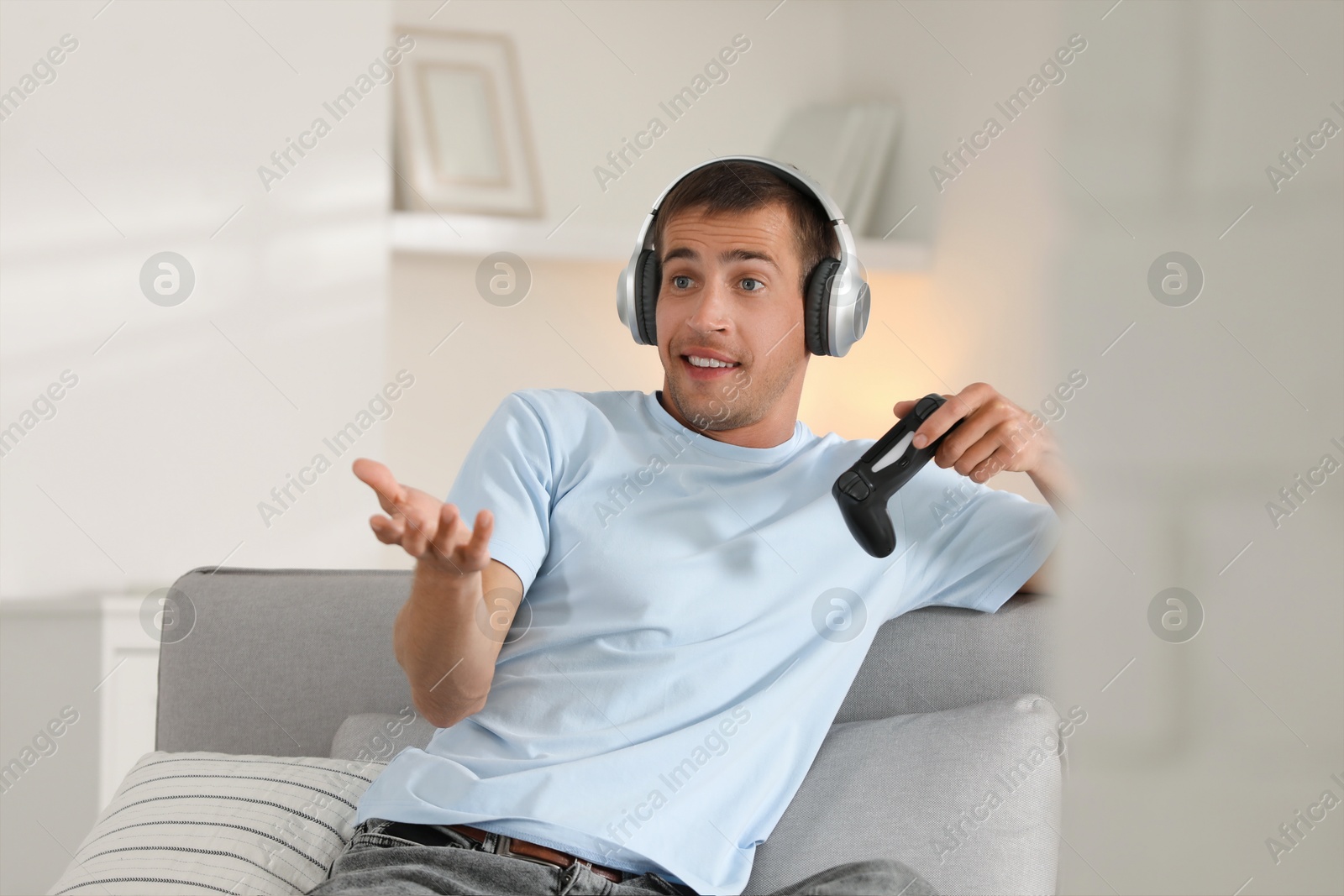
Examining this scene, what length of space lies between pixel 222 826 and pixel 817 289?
892mm

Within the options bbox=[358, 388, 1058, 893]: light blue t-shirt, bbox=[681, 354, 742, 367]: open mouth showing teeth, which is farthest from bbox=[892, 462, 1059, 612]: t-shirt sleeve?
bbox=[681, 354, 742, 367]: open mouth showing teeth

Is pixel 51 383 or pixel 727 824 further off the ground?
pixel 51 383

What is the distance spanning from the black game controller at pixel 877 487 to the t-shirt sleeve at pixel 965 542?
216mm

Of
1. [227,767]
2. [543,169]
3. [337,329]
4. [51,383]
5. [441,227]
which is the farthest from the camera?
[543,169]

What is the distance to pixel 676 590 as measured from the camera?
1.19 meters

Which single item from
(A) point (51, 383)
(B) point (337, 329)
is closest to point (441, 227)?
(B) point (337, 329)

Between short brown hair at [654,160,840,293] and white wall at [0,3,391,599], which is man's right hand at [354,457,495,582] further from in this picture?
white wall at [0,3,391,599]

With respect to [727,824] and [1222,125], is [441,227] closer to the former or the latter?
[727,824]

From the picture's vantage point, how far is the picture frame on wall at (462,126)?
2549 millimetres

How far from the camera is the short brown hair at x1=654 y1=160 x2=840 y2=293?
136cm

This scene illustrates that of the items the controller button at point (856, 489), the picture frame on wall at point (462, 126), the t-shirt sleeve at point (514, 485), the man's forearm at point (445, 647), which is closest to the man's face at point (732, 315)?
the t-shirt sleeve at point (514, 485)

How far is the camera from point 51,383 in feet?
6.75

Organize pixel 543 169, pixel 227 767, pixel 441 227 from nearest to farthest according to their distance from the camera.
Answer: pixel 227 767 < pixel 441 227 < pixel 543 169

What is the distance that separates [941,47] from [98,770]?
234 cm
